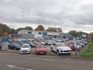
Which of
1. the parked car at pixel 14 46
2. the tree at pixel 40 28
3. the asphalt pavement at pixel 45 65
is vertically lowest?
the asphalt pavement at pixel 45 65

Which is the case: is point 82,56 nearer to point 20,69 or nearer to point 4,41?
point 20,69

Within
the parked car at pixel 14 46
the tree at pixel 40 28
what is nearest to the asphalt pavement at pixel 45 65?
the parked car at pixel 14 46

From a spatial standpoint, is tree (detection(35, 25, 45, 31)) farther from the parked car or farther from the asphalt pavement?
the asphalt pavement

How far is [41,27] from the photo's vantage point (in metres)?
156

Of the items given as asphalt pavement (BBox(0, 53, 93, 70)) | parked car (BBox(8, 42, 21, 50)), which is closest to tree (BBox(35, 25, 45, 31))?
parked car (BBox(8, 42, 21, 50))

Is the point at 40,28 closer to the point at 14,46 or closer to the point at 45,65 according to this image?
the point at 14,46

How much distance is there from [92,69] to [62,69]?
1.99 metres

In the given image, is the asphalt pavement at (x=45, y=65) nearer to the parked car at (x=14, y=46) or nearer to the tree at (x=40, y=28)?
the parked car at (x=14, y=46)

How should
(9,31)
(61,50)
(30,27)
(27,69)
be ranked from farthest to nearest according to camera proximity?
(30,27), (9,31), (61,50), (27,69)

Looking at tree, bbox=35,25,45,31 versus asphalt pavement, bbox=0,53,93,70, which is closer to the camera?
asphalt pavement, bbox=0,53,93,70

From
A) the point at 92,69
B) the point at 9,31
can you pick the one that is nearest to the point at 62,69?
the point at 92,69

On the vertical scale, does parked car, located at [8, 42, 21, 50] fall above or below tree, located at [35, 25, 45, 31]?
below

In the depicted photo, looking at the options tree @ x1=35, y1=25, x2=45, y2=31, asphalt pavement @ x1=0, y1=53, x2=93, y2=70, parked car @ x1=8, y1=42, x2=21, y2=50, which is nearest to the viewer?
asphalt pavement @ x1=0, y1=53, x2=93, y2=70

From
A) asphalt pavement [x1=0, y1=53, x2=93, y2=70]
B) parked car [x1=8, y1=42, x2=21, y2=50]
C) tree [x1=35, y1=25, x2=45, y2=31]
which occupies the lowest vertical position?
asphalt pavement [x1=0, y1=53, x2=93, y2=70]
